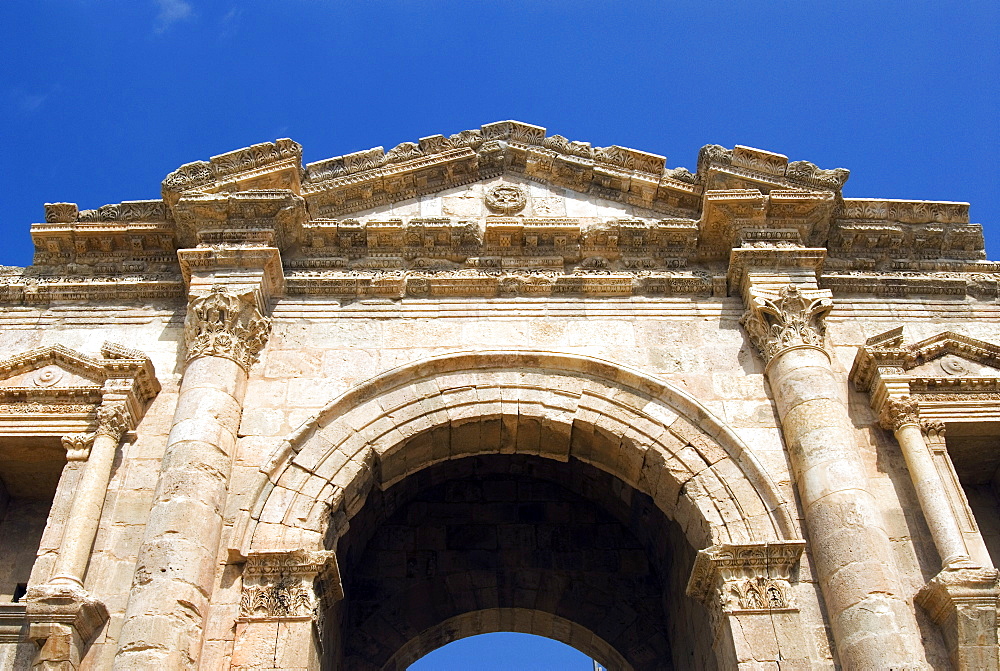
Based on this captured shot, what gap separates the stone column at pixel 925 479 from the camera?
7930mm

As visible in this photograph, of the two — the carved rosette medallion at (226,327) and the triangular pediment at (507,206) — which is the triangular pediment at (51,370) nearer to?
the carved rosette medallion at (226,327)

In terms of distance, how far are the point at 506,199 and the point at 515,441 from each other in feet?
10.3

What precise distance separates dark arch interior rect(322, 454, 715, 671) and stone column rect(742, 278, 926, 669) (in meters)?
2.91

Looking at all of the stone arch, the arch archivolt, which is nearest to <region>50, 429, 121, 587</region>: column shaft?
the arch archivolt

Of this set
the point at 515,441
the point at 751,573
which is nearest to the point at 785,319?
the point at 751,573

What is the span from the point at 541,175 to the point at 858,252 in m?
3.83

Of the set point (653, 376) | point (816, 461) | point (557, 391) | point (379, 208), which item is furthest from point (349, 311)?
point (816, 461)

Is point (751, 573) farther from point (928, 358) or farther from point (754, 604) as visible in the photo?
point (928, 358)

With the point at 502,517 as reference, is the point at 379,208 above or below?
above

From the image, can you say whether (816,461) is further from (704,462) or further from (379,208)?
(379,208)

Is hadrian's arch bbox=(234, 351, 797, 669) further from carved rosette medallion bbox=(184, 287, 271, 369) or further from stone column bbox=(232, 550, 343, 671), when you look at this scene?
carved rosette medallion bbox=(184, 287, 271, 369)

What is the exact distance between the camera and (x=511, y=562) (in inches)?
493

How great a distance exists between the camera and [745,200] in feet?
33.9

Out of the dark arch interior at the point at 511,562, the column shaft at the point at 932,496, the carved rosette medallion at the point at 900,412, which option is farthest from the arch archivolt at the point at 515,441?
the dark arch interior at the point at 511,562
